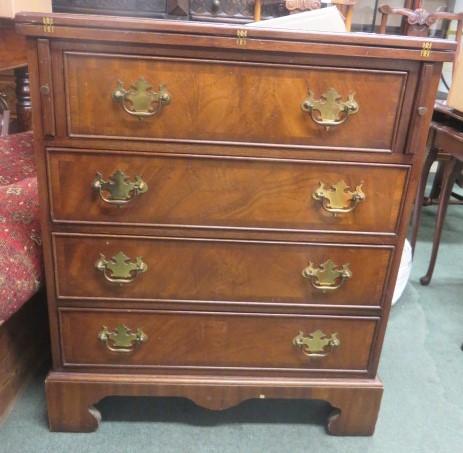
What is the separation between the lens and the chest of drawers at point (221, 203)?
0.89 metres

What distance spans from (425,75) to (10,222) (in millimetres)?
876

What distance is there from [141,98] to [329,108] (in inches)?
13.5

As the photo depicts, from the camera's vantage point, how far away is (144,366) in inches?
44.8

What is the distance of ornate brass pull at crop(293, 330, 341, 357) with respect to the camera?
112 centimetres

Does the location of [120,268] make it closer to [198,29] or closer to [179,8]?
[198,29]

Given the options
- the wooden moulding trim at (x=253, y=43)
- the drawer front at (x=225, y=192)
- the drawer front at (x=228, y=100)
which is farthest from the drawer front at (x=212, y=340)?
the wooden moulding trim at (x=253, y=43)

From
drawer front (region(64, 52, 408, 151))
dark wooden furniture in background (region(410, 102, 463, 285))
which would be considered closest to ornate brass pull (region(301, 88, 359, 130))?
drawer front (region(64, 52, 408, 151))

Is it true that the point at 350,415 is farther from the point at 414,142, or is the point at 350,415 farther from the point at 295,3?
the point at 295,3

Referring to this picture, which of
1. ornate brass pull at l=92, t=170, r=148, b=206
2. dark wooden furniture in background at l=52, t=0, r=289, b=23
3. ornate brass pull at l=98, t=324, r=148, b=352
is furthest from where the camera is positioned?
dark wooden furniture in background at l=52, t=0, r=289, b=23

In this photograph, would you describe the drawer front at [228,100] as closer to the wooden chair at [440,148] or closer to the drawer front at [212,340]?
the drawer front at [212,340]

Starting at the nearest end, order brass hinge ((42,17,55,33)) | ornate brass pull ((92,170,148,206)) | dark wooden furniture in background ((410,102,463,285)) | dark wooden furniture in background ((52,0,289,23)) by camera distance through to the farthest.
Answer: brass hinge ((42,17,55,33)) → ornate brass pull ((92,170,148,206)) → dark wooden furniture in background ((410,102,463,285)) → dark wooden furniture in background ((52,0,289,23))

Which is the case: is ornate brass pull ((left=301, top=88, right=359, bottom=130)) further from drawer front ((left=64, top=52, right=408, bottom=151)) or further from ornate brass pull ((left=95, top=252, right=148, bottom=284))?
ornate brass pull ((left=95, top=252, right=148, bottom=284))

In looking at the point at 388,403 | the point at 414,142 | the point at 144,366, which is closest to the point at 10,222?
the point at 144,366

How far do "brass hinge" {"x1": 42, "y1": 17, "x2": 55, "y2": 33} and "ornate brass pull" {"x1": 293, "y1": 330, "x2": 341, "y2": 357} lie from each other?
779 millimetres
